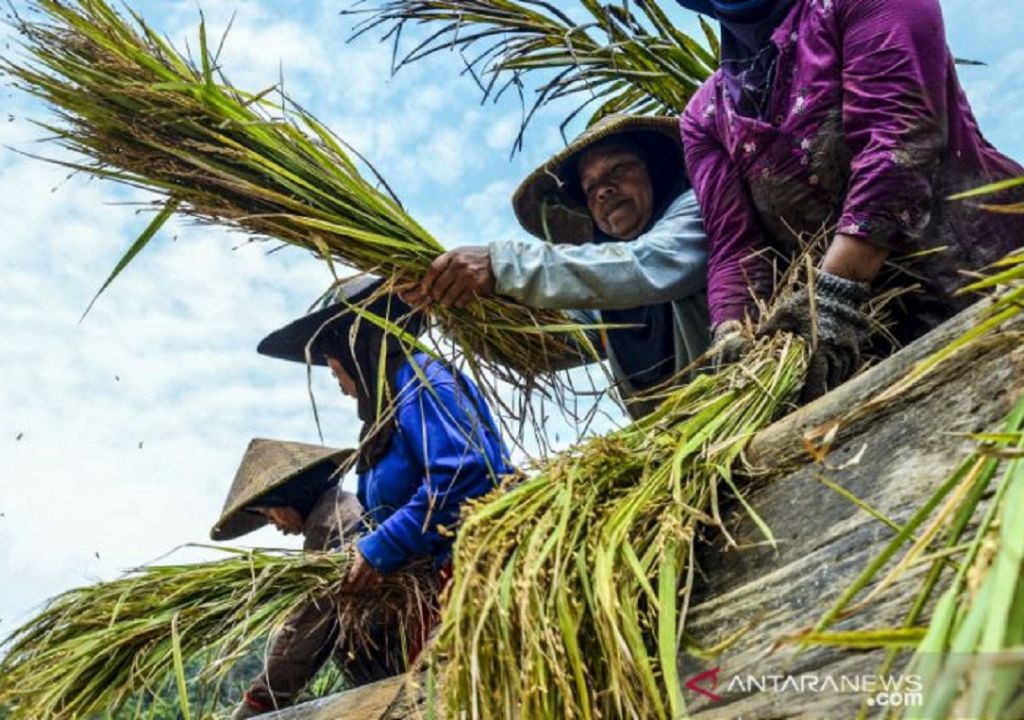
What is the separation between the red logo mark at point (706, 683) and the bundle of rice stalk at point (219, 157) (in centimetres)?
98

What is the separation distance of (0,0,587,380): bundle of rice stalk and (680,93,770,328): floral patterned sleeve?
0.37 metres

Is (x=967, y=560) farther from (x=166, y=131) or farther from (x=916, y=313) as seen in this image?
(x=166, y=131)

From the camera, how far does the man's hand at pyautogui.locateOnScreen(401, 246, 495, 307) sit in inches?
83.8

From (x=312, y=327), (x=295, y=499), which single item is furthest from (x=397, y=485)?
(x=295, y=499)

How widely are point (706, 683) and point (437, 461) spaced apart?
4.14 feet

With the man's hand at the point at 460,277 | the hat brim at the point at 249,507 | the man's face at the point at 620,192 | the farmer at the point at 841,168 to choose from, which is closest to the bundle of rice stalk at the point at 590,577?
the farmer at the point at 841,168

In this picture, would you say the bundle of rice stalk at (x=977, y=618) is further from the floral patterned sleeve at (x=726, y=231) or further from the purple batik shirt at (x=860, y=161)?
the floral patterned sleeve at (x=726, y=231)

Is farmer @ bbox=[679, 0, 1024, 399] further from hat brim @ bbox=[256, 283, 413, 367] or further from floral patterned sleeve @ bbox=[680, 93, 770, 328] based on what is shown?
hat brim @ bbox=[256, 283, 413, 367]

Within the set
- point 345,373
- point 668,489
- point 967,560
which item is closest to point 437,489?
point 345,373

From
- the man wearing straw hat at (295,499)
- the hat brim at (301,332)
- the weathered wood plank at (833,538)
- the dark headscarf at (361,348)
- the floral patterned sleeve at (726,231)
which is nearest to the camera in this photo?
the weathered wood plank at (833,538)

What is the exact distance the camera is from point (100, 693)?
7.69 ft

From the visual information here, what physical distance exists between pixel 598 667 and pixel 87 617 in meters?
1.66

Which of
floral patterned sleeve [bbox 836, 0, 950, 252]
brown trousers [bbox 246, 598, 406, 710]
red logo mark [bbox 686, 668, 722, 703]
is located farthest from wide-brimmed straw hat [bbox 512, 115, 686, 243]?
red logo mark [bbox 686, 668, 722, 703]

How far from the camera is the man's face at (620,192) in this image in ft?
8.36
